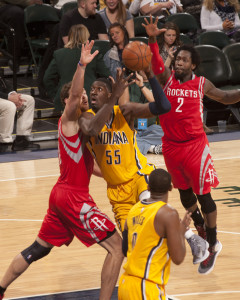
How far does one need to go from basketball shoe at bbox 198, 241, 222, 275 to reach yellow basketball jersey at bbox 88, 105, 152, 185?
109cm

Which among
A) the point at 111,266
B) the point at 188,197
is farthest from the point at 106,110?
the point at 188,197

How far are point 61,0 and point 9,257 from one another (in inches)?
321

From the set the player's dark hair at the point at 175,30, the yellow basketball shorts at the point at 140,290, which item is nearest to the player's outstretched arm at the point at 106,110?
the yellow basketball shorts at the point at 140,290

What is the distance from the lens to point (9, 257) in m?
6.74

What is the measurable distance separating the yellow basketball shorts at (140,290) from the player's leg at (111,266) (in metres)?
0.97

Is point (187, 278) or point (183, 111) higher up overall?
point (183, 111)

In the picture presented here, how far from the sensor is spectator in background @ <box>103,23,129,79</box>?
34.1 feet

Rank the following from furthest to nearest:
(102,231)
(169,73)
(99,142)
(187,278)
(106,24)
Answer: (106,24) → (169,73) → (187,278) → (99,142) → (102,231)

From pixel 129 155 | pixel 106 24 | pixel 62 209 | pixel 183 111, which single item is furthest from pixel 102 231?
pixel 106 24

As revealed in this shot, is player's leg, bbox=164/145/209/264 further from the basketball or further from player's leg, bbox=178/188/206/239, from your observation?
the basketball

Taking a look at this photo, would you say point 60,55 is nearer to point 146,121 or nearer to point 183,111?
point 146,121

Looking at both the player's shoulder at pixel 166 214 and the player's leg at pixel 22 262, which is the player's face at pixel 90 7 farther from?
the player's shoulder at pixel 166 214

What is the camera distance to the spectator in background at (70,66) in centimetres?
1080

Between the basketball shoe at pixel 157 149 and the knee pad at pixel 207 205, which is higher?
the knee pad at pixel 207 205
